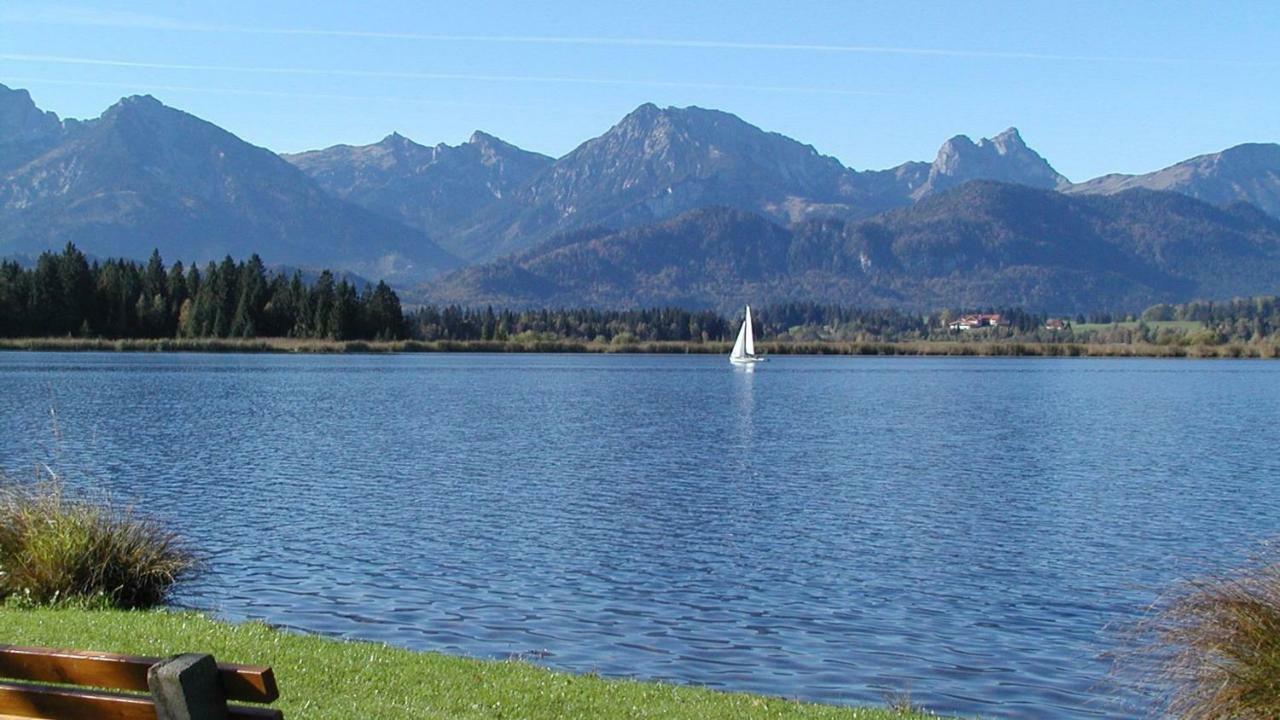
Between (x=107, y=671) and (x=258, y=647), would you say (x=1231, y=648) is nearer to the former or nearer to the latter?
(x=107, y=671)

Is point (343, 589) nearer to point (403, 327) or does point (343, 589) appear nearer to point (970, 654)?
point (970, 654)

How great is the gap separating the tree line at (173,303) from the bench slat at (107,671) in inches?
5867

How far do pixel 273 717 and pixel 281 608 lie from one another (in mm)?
14637

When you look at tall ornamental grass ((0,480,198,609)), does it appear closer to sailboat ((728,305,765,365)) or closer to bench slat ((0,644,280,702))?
bench slat ((0,644,280,702))

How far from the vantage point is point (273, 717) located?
739 centimetres

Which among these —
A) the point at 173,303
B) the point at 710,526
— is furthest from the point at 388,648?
the point at 173,303

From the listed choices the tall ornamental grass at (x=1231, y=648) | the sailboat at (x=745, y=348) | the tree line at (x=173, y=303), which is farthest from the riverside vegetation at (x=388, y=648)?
the sailboat at (x=745, y=348)

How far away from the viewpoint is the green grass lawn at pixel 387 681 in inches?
502

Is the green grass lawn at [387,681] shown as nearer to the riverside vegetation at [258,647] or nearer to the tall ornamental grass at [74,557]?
the riverside vegetation at [258,647]

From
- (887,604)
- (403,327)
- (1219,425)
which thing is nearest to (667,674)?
(887,604)

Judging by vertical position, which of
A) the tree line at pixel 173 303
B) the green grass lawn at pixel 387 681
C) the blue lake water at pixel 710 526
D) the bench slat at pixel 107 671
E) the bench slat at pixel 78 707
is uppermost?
the tree line at pixel 173 303

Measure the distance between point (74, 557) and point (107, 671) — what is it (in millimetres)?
12540

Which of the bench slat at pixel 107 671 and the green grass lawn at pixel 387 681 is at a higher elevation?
the bench slat at pixel 107 671

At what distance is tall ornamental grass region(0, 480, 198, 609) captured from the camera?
1872 cm
